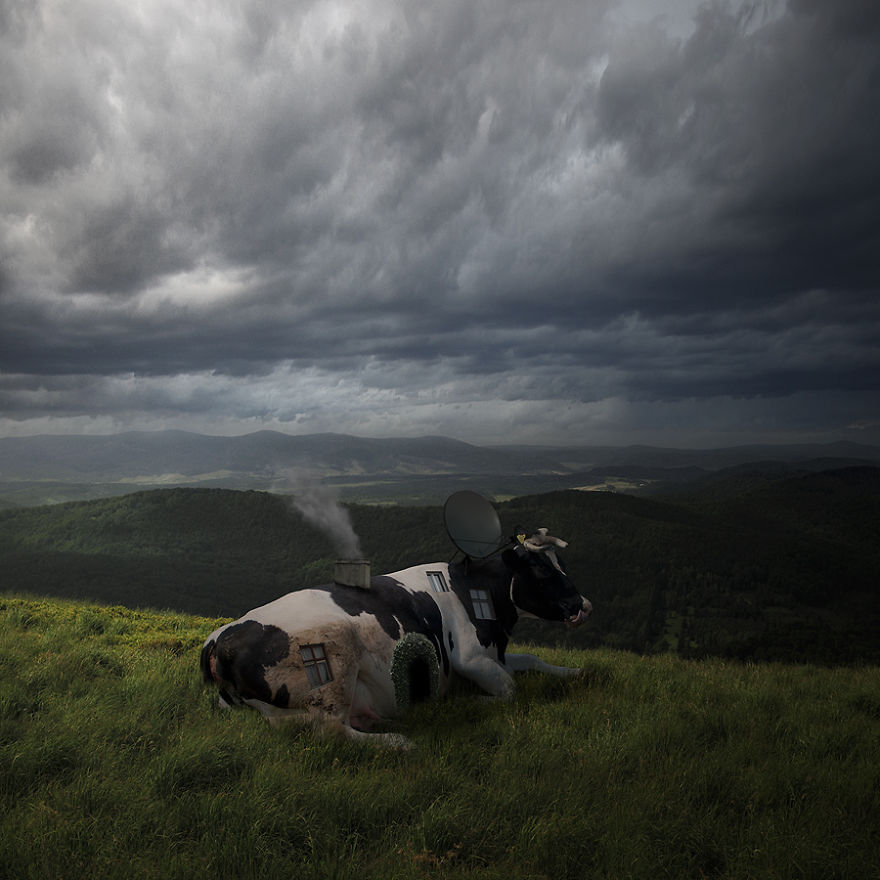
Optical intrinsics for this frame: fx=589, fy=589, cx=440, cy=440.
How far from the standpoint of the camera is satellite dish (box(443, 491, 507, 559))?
858 centimetres

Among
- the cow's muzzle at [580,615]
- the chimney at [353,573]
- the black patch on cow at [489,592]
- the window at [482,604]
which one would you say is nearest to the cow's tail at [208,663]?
the chimney at [353,573]

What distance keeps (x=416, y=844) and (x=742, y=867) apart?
7.30 feet

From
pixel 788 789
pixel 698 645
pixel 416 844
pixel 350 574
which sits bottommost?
pixel 698 645

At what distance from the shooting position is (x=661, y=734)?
19.5 ft

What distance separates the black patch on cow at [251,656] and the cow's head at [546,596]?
3.69 metres

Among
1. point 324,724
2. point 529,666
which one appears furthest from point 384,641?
point 529,666

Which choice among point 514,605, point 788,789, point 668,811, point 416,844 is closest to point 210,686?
point 416,844

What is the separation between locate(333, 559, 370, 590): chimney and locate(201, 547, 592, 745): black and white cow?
5.1 inches

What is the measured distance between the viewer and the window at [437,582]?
7.82 metres

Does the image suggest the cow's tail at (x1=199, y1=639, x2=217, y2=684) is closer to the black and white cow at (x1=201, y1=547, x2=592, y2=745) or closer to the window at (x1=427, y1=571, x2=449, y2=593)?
the black and white cow at (x1=201, y1=547, x2=592, y2=745)

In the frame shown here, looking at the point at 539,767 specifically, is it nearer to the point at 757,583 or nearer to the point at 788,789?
the point at 788,789

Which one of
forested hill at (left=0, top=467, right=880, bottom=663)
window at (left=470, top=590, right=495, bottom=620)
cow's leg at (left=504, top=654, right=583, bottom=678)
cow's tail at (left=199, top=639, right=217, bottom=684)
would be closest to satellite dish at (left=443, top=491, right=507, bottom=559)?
window at (left=470, top=590, right=495, bottom=620)

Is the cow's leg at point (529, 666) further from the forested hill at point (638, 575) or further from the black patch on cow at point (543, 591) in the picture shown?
the forested hill at point (638, 575)

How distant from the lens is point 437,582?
26.1 feet
